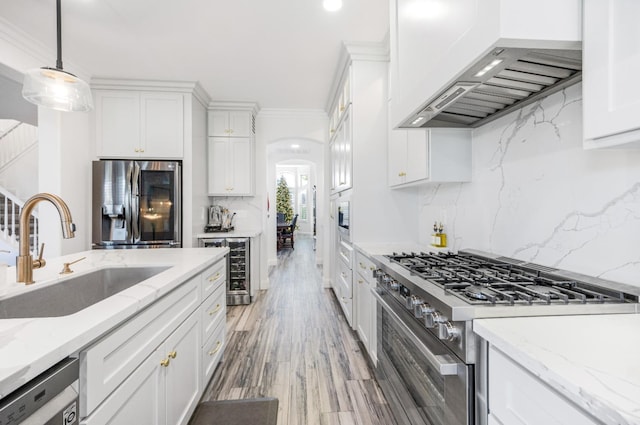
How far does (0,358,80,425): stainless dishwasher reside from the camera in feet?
1.93

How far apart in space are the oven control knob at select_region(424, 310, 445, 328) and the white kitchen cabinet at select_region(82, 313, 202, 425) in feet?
3.52

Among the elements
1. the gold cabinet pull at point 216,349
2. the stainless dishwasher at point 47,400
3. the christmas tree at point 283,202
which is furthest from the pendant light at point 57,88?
the christmas tree at point 283,202

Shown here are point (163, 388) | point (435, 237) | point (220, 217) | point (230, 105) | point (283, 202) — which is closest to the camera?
point (163, 388)

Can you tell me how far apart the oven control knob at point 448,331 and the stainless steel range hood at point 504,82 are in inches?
34.6

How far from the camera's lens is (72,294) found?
1425 millimetres

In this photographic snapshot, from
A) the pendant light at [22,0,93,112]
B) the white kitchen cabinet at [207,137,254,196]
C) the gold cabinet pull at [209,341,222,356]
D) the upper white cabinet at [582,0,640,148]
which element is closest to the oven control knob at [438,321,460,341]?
the upper white cabinet at [582,0,640,148]

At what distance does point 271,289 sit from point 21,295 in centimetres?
338

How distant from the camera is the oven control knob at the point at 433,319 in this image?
0.99 meters

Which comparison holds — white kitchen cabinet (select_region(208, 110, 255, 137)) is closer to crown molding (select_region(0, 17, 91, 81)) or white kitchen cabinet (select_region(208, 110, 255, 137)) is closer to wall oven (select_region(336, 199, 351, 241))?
crown molding (select_region(0, 17, 91, 81))

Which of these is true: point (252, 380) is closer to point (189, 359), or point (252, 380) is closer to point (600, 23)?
point (189, 359)

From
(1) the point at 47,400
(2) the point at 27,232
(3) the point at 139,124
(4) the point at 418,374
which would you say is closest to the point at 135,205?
(3) the point at 139,124

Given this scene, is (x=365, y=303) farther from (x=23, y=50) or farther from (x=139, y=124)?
(x=23, y=50)

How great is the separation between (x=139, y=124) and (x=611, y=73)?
4.15m

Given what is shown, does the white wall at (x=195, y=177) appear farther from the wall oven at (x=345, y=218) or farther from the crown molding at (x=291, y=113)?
the wall oven at (x=345, y=218)
